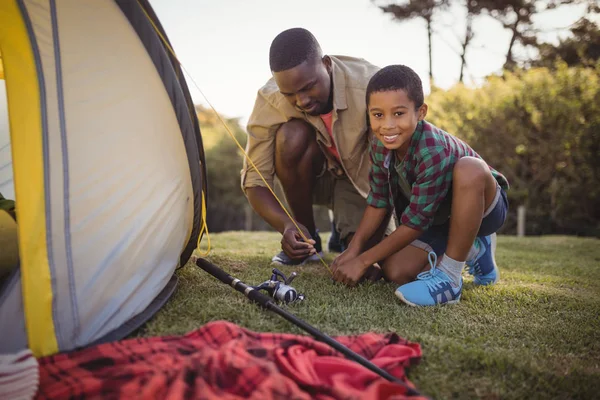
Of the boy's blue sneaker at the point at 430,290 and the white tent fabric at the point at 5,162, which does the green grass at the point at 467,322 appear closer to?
the boy's blue sneaker at the point at 430,290

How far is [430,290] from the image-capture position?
2.10 m

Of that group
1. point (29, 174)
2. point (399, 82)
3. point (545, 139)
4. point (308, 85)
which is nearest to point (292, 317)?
point (29, 174)

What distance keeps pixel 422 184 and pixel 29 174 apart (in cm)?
155

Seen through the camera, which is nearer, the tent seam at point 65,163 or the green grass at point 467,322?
the green grass at point 467,322

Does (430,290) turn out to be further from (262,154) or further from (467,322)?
(262,154)

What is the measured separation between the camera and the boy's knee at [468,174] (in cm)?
209

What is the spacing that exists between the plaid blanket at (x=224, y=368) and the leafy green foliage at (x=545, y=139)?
21.9 feet

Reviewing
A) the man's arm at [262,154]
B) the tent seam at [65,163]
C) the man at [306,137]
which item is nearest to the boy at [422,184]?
the man at [306,137]

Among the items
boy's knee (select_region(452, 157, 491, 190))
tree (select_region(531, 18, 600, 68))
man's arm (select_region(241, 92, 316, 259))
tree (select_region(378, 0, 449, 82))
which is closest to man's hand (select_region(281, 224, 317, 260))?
man's arm (select_region(241, 92, 316, 259))

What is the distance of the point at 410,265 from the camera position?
2414 millimetres

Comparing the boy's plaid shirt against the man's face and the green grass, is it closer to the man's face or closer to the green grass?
the green grass

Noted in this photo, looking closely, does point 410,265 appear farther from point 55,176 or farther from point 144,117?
point 55,176

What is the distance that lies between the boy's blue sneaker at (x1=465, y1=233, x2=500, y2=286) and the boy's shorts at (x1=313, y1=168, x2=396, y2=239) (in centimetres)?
61

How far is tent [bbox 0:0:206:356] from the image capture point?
4.91 ft
